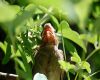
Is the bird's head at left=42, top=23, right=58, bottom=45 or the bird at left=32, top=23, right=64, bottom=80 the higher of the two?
the bird's head at left=42, top=23, right=58, bottom=45

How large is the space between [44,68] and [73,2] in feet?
2.00

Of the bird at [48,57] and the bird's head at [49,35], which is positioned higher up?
the bird's head at [49,35]

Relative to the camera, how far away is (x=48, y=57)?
86 centimetres

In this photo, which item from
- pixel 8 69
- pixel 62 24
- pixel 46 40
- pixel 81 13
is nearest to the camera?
pixel 81 13

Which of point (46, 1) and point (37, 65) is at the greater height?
point (46, 1)

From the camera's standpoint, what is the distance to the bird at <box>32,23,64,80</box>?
83 cm

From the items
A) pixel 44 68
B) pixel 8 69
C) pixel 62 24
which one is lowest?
pixel 8 69

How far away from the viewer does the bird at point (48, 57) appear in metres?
0.83

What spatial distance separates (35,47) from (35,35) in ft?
0.15

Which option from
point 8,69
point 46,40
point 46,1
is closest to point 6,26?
point 46,1

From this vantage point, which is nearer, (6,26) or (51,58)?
(6,26)

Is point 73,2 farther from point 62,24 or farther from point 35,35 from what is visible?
point 35,35

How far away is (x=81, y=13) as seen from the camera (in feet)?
0.85

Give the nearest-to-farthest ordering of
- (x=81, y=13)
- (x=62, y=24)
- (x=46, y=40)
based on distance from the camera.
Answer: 1. (x=81, y=13)
2. (x=62, y=24)
3. (x=46, y=40)
